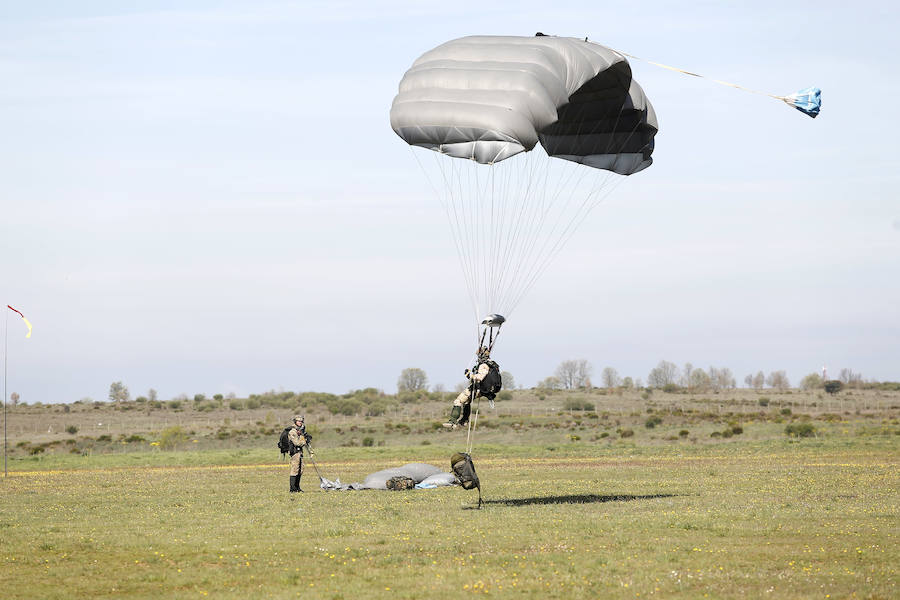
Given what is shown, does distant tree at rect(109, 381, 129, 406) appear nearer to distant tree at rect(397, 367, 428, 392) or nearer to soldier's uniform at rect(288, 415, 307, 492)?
distant tree at rect(397, 367, 428, 392)

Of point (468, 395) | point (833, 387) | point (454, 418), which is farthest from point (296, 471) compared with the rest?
point (833, 387)

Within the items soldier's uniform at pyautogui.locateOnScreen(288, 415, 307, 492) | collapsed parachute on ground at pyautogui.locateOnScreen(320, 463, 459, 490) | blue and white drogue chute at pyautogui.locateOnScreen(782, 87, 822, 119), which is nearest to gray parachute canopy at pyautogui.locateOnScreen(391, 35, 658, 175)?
blue and white drogue chute at pyautogui.locateOnScreen(782, 87, 822, 119)

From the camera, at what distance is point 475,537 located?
63.7 ft

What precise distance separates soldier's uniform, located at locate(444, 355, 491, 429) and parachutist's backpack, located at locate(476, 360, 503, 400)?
0.19 feet

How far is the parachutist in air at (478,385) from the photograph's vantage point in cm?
2255

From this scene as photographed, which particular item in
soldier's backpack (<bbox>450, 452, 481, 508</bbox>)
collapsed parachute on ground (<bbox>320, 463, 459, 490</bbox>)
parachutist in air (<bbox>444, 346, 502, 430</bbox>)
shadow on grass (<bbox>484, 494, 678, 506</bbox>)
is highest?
parachutist in air (<bbox>444, 346, 502, 430</bbox>)

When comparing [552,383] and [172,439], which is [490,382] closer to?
[172,439]

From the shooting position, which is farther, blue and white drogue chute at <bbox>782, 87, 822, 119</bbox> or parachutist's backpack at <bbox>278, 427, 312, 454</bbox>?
parachutist's backpack at <bbox>278, 427, 312, 454</bbox>

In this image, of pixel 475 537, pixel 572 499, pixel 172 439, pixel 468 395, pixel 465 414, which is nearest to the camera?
pixel 475 537

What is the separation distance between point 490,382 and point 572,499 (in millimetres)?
5107

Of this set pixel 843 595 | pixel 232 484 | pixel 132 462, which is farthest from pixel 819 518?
pixel 132 462

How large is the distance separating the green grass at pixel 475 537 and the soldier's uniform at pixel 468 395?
2.08m

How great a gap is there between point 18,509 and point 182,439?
4175 cm

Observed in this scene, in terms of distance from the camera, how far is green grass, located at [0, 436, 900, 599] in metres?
15.3
